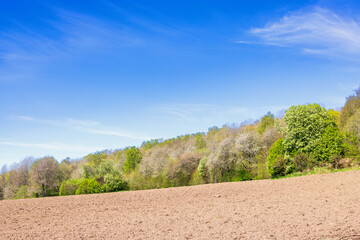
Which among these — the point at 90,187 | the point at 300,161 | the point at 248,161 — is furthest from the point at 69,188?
the point at 300,161

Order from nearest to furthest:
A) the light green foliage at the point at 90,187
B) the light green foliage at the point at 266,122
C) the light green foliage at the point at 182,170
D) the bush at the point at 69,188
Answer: the light green foliage at the point at 90,187
the light green foliage at the point at 182,170
the bush at the point at 69,188
the light green foliage at the point at 266,122

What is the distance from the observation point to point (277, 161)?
26266mm

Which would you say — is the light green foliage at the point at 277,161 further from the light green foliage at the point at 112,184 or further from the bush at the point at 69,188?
the bush at the point at 69,188

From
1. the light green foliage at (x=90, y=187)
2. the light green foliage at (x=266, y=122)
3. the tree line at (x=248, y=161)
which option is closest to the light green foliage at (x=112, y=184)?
the tree line at (x=248, y=161)

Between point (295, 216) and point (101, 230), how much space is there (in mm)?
7796

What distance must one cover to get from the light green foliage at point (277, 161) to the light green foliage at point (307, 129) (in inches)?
24.4

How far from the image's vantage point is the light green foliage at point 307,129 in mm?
25656

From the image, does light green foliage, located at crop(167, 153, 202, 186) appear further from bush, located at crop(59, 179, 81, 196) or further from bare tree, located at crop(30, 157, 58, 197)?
bare tree, located at crop(30, 157, 58, 197)

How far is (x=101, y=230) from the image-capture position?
11.0m

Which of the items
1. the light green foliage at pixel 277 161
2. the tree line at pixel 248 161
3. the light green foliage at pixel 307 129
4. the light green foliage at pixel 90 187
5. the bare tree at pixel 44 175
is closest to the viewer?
the tree line at pixel 248 161

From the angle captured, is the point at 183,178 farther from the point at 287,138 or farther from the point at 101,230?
the point at 101,230

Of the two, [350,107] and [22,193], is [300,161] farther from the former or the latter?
[22,193]

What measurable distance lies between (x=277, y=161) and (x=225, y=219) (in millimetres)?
16932

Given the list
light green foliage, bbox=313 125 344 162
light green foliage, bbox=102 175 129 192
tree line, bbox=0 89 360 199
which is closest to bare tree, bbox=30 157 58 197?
tree line, bbox=0 89 360 199
